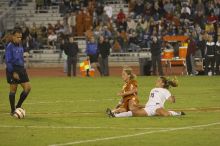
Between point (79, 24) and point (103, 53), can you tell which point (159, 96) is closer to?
point (103, 53)

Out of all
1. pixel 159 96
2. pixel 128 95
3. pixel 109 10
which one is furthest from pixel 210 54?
pixel 159 96

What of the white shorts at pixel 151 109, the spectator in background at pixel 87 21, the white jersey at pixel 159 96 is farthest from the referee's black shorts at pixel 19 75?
the spectator in background at pixel 87 21

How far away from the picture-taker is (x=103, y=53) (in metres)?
37.5

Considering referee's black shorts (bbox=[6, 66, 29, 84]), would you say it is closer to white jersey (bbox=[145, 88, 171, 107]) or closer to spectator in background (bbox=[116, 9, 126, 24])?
white jersey (bbox=[145, 88, 171, 107])

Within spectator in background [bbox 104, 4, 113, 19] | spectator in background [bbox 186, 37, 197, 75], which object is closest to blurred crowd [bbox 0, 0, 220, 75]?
spectator in background [bbox 104, 4, 113, 19]

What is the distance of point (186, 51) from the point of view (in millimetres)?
37688

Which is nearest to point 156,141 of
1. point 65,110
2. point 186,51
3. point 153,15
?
point 65,110

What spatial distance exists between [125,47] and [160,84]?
85.1 feet

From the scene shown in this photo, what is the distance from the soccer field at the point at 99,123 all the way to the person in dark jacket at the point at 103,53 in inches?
392

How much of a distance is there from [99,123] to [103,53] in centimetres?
2040

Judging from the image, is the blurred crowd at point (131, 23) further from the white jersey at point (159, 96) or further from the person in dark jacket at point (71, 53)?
the white jersey at point (159, 96)

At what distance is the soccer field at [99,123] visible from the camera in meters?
14.4

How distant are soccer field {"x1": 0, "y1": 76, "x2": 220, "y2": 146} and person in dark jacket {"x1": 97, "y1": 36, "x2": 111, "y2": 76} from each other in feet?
32.6

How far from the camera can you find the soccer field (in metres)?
14.4
